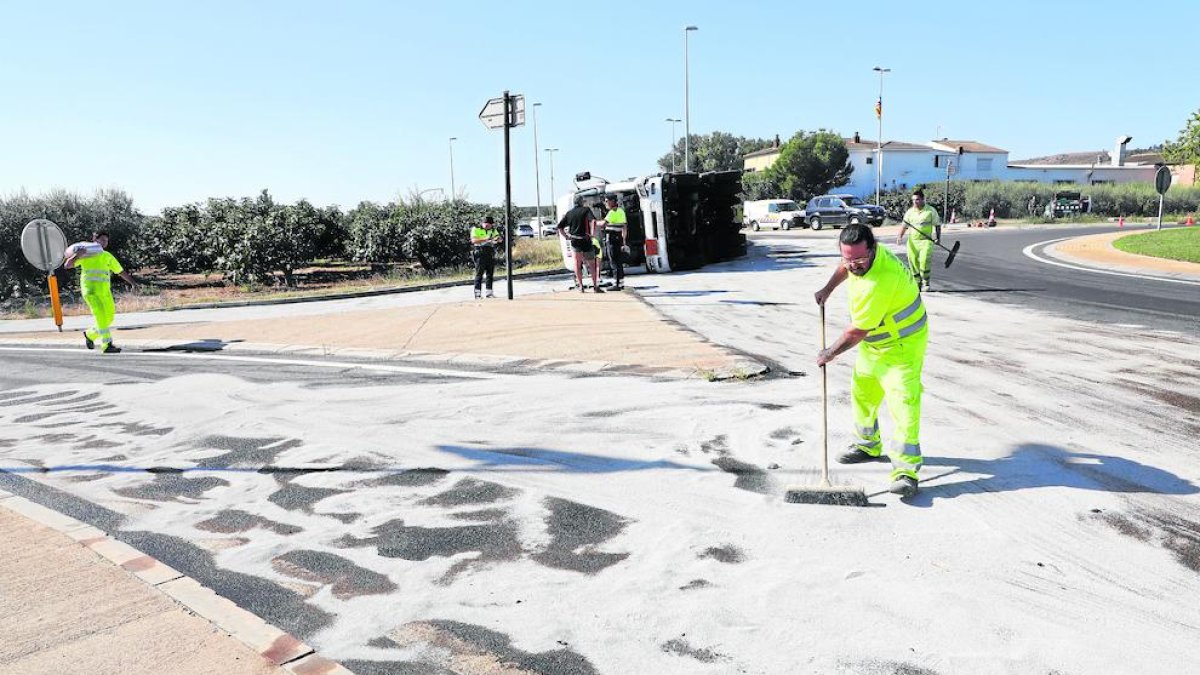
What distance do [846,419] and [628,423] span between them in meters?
1.61

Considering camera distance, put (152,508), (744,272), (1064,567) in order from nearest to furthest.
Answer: (1064,567) → (152,508) → (744,272)

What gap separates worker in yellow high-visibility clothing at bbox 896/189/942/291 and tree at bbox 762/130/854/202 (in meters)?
59.2

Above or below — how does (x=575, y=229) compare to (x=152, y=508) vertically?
above

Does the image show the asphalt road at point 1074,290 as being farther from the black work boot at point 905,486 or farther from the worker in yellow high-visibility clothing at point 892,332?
the black work boot at point 905,486

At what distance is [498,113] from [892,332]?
1031 centimetres

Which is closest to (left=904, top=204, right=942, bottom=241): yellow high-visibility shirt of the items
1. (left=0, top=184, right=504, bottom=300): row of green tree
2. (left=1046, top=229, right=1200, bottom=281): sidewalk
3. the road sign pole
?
(left=1046, top=229, right=1200, bottom=281): sidewalk

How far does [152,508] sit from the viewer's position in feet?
15.5

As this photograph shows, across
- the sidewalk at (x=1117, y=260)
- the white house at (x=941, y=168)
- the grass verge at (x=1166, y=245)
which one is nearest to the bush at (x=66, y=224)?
the sidewalk at (x=1117, y=260)

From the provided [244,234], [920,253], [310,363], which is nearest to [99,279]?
[310,363]

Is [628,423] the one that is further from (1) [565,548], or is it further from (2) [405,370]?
(2) [405,370]

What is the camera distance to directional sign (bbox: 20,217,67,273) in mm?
13094

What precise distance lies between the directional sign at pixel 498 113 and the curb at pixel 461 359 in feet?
17.0

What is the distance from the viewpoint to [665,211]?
60.6 ft

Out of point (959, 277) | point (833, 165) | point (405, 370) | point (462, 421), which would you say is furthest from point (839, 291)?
point (833, 165)
